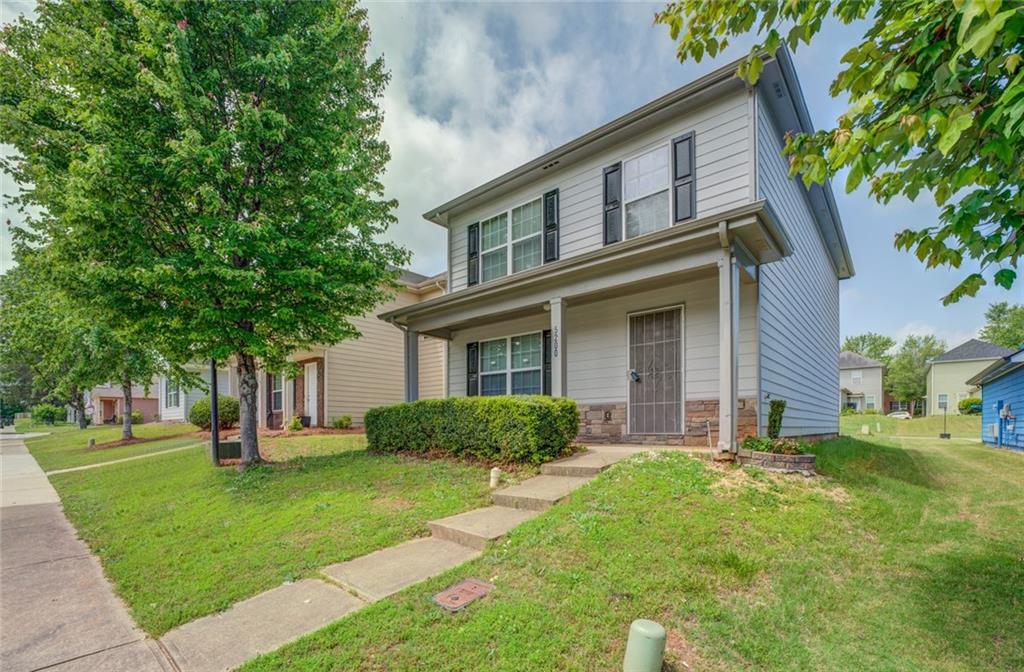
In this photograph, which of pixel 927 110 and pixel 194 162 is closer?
pixel 927 110

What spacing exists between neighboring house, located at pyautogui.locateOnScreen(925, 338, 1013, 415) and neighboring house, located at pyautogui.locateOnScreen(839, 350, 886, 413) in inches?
279

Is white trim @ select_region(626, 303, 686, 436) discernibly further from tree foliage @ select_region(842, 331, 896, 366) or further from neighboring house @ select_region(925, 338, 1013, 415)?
tree foliage @ select_region(842, 331, 896, 366)

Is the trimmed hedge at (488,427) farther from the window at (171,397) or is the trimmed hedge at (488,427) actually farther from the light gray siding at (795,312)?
the window at (171,397)

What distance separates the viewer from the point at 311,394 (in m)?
15.8

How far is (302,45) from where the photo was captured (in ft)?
25.0

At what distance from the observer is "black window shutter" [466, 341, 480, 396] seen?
10.9 metres

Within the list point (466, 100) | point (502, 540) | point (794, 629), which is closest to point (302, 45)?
point (466, 100)

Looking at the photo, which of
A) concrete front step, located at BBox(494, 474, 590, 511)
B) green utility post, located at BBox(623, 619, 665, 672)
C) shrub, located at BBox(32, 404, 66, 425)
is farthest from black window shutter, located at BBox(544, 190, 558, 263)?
shrub, located at BBox(32, 404, 66, 425)

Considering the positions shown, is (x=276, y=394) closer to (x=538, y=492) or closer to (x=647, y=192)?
(x=538, y=492)

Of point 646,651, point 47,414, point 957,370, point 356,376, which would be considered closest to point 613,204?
point 646,651

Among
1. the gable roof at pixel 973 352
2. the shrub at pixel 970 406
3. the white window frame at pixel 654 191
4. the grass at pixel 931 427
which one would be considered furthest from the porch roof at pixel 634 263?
the gable roof at pixel 973 352

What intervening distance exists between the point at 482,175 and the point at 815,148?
8699mm

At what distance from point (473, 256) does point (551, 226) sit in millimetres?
2347

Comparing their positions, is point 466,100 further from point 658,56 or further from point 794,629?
point 794,629
